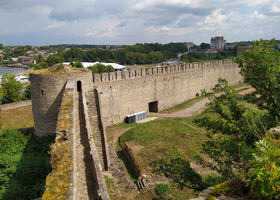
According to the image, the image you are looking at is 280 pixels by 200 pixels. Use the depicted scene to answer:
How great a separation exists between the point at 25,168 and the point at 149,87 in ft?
40.2

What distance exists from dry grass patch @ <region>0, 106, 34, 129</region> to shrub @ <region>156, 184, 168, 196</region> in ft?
48.8

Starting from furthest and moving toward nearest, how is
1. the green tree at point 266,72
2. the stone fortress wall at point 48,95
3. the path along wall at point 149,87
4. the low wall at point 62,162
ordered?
the path along wall at point 149,87 → the stone fortress wall at point 48,95 → the green tree at point 266,72 → the low wall at point 62,162

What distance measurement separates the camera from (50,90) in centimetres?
1139

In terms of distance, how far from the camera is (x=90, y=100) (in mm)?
12531

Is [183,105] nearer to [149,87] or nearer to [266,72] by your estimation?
[149,87]

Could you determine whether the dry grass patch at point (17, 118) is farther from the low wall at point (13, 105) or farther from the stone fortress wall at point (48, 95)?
the stone fortress wall at point (48, 95)

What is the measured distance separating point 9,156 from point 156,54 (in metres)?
81.7

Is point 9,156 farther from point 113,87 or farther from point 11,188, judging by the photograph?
point 113,87

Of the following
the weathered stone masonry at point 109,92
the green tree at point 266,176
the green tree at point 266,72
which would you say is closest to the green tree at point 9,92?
the weathered stone masonry at point 109,92

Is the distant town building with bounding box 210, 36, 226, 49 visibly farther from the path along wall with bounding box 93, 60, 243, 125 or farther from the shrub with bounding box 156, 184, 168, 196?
the shrub with bounding box 156, 184, 168, 196

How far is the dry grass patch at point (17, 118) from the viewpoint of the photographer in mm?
19356

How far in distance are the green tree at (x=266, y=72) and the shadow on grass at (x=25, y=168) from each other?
899 centimetres

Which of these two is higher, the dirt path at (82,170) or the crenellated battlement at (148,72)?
the crenellated battlement at (148,72)

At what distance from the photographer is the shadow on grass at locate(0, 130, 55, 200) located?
7967 millimetres
